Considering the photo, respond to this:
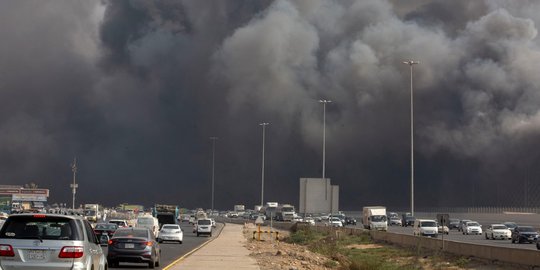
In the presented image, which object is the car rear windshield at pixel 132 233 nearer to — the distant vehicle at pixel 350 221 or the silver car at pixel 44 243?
the silver car at pixel 44 243

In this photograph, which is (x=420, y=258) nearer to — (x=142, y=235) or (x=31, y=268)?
(x=142, y=235)

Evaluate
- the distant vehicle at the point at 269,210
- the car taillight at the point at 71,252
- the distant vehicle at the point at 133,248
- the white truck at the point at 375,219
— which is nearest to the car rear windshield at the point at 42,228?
the car taillight at the point at 71,252

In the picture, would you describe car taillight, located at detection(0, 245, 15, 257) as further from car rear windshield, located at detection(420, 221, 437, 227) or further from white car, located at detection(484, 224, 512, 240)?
white car, located at detection(484, 224, 512, 240)

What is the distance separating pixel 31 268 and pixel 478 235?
3099 inches

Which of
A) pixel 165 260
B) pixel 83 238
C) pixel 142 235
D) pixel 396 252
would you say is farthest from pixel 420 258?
pixel 83 238

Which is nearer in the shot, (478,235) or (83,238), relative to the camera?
(83,238)

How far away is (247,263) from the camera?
130 ft

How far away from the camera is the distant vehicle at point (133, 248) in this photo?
3538 cm

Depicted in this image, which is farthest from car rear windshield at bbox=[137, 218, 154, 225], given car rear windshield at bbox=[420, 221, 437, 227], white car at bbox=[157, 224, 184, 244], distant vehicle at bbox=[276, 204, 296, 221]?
distant vehicle at bbox=[276, 204, 296, 221]

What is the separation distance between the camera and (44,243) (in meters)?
19.3

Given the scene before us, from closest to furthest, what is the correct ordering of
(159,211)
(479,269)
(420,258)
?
(479,269) → (420,258) → (159,211)

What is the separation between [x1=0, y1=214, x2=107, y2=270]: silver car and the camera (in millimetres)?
19141

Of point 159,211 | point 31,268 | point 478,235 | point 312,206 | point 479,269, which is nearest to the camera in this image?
point 31,268

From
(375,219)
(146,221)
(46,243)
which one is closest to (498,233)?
(375,219)
